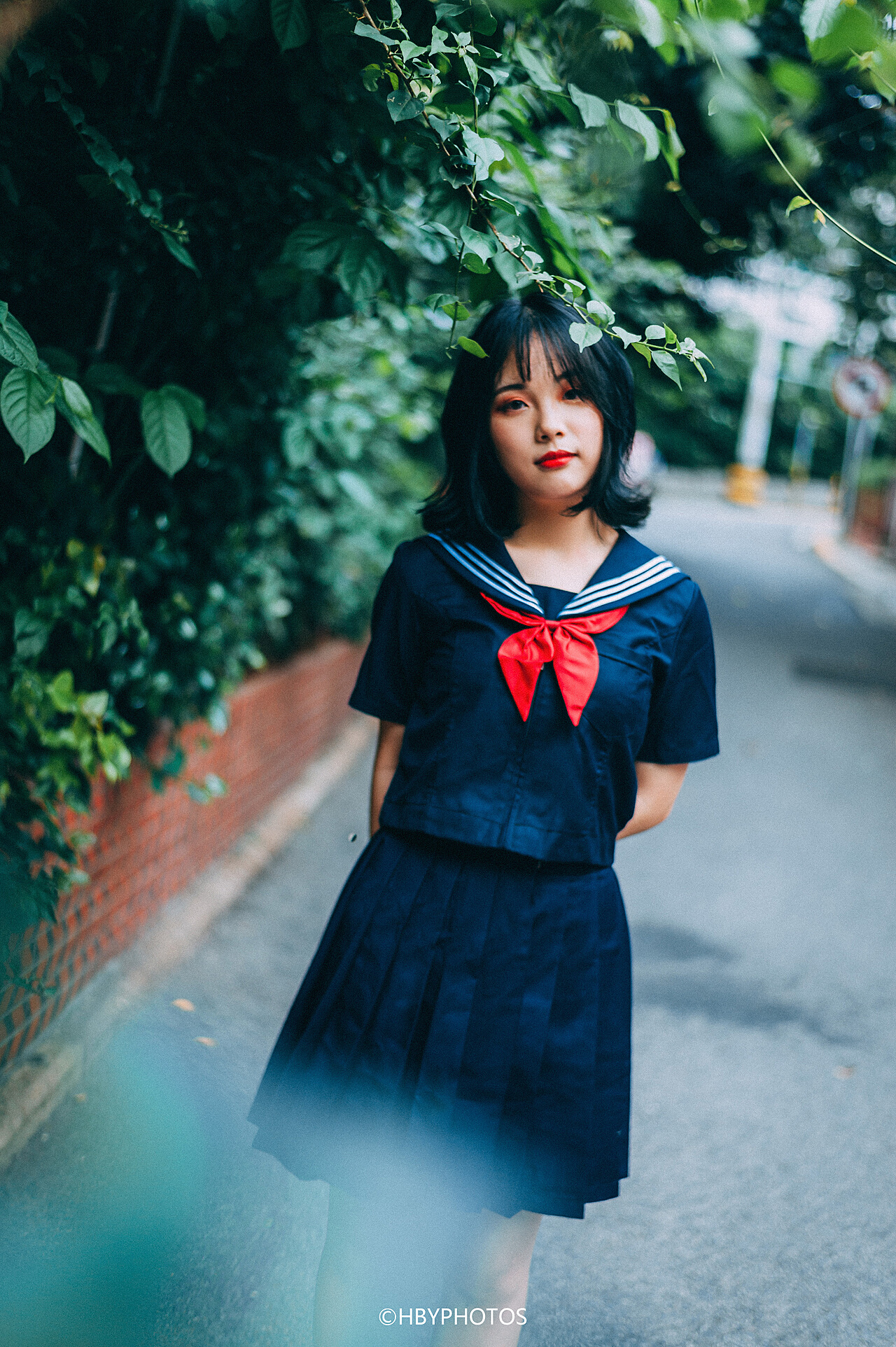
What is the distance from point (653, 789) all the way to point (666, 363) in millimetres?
714

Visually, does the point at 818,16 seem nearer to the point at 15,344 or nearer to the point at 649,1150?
the point at 15,344

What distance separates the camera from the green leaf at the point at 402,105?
159 cm

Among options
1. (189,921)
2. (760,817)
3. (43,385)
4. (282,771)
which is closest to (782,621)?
(760,817)

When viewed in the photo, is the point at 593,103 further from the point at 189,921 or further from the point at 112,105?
the point at 189,921

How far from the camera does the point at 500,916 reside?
1768mm

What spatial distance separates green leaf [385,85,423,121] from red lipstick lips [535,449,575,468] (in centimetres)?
51

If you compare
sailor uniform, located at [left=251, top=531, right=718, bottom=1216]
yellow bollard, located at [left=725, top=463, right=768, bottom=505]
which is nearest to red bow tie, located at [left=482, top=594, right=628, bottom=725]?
sailor uniform, located at [left=251, top=531, right=718, bottom=1216]

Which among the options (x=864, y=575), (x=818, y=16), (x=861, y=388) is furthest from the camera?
(x=864, y=575)

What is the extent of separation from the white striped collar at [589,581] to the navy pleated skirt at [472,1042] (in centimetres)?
39

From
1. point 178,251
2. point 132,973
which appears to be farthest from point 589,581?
point 132,973

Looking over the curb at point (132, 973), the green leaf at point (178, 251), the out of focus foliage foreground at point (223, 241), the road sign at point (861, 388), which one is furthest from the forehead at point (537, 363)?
the road sign at point (861, 388)

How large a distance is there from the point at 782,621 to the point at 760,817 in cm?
611

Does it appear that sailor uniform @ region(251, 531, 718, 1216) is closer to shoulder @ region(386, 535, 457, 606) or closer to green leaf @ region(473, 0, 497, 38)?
shoulder @ region(386, 535, 457, 606)

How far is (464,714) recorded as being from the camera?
5.86 ft
